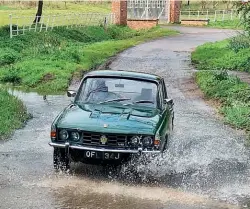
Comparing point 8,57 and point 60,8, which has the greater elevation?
point 8,57

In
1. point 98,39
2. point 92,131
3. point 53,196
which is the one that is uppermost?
point 92,131

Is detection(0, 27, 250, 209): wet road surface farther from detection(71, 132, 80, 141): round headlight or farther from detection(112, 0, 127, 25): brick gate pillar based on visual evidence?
detection(112, 0, 127, 25): brick gate pillar

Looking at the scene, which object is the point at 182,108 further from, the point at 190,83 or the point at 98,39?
the point at 98,39

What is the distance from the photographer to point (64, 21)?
4178 centimetres

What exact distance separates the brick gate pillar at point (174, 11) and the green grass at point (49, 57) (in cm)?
1463

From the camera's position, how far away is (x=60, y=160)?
8.90m

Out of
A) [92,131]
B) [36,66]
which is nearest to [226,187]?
[92,131]

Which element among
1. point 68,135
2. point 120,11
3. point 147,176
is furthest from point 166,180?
point 120,11

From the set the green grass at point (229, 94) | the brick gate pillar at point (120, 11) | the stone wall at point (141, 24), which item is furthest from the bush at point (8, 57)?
the stone wall at point (141, 24)

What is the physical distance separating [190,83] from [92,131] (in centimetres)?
1214

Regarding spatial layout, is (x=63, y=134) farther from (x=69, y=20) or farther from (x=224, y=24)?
(x=224, y=24)

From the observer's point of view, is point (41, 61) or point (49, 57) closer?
point (41, 61)

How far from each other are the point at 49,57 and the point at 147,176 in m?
15.1

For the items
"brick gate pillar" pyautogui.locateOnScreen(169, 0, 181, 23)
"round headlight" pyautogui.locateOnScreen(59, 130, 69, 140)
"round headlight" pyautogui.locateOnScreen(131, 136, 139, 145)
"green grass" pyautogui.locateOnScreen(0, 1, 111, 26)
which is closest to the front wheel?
"round headlight" pyautogui.locateOnScreen(59, 130, 69, 140)
